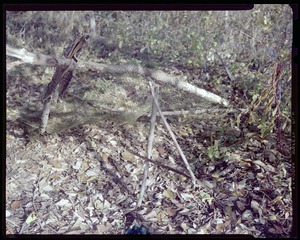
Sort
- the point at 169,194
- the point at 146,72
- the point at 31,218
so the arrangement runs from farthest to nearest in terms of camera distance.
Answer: the point at 146,72 → the point at 169,194 → the point at 31,218

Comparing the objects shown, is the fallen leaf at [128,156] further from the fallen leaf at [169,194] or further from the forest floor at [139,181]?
the fallen leaf at [169,194]

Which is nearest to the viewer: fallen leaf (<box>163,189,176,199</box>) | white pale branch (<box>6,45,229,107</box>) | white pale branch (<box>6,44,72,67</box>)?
white pale branch (<box>6,44,72,67</box>)

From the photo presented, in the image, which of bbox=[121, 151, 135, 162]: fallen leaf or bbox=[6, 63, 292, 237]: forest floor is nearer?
bbox=[6, 63, 292, 237]: forest floor

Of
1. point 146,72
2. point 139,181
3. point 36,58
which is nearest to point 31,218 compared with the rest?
point 139,181

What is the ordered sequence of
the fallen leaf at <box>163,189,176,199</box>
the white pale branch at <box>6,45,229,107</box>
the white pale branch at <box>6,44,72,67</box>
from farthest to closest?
the white pale branch at <box>6,45,229,107</box> < the fallen leaf at <box>163,189,176,199</box> < the white pale branch at <box>6,44,72,67</box>

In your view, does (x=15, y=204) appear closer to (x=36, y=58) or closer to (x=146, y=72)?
(x=36, y=58)

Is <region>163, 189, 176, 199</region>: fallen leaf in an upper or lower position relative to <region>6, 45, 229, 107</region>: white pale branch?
lower

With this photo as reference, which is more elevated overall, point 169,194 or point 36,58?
point 36,58

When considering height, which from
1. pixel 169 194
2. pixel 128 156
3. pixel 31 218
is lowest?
pixel 31 218

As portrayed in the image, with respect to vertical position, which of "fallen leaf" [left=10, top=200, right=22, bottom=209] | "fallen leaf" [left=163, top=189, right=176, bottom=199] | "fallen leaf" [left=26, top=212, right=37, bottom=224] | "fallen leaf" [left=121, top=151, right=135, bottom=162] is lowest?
"fallen leaf" [left=26, top=212, right=37, bottom=224]

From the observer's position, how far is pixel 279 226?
→ 1.64 m

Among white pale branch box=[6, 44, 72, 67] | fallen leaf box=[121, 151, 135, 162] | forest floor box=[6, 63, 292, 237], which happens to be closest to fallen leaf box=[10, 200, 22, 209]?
forest floor box=[6, 63, 292, 237]

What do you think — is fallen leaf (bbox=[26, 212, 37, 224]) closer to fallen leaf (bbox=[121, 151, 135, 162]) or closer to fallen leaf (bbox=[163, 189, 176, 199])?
fallen leaf (bbox=[121, 151, 135, 162])
